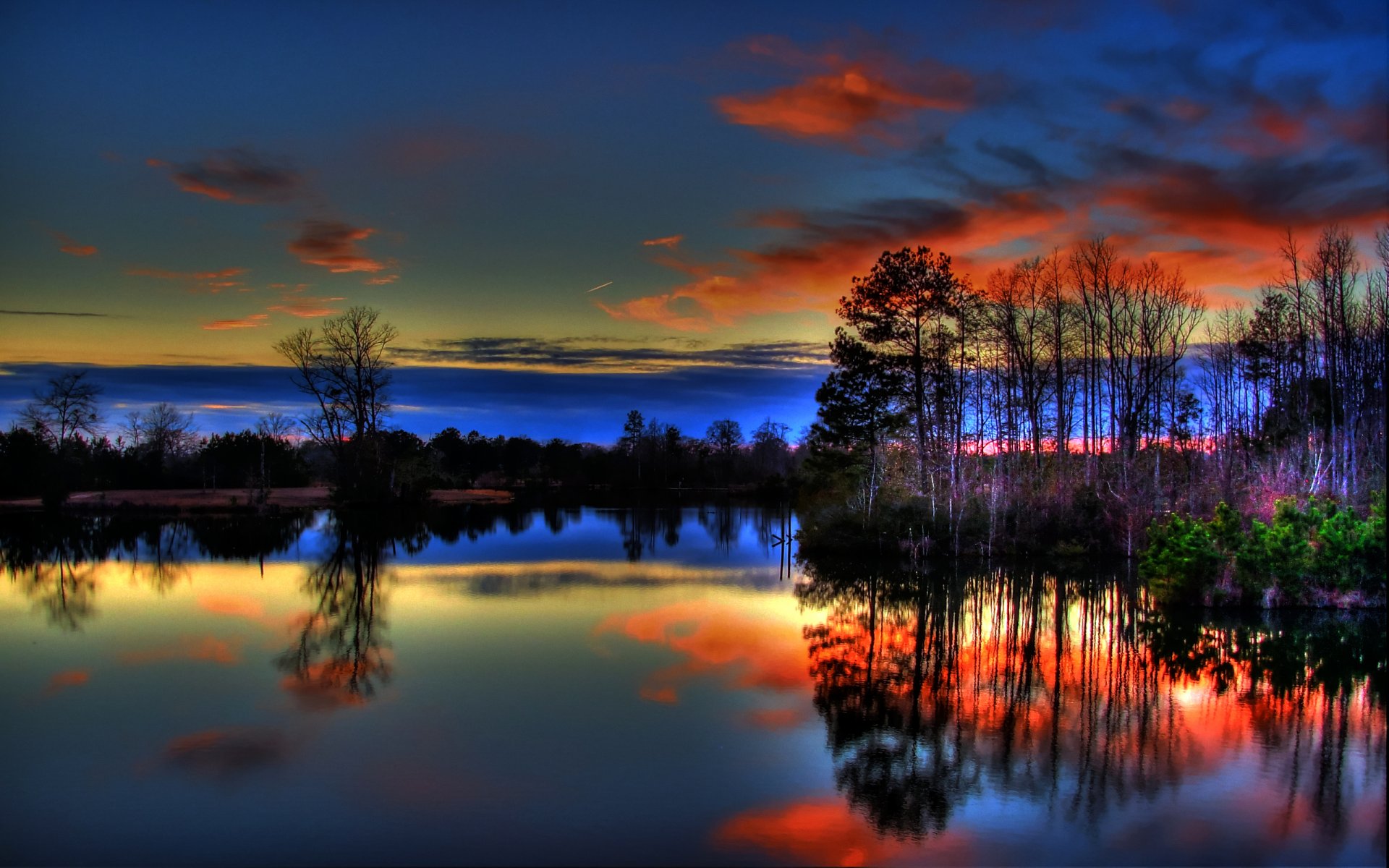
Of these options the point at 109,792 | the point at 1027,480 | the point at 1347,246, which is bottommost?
the point at 109,792

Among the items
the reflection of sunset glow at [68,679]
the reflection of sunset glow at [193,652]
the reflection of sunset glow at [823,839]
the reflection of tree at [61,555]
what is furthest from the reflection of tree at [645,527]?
the reflection of sunset glow at [823,839]

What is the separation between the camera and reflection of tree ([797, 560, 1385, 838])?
9.22 meters

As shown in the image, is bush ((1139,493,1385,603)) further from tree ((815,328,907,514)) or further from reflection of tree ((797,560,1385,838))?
tree ((815,328,907,514))

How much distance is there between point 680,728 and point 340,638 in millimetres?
8648

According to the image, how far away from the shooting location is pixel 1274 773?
9.57 meters

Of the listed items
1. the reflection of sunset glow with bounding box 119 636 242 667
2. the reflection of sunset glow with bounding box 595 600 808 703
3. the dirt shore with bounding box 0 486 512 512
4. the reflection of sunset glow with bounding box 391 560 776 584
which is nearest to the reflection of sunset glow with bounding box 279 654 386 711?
the reflection of sunset glow with bounding box 119 636 242 667

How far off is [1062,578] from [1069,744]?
1568 cm

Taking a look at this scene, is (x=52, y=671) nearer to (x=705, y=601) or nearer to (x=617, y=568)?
(x=705, y=601)

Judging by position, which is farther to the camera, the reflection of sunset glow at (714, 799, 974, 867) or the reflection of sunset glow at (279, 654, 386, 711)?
the reflection of sunset glow at (279, 654, 386, 711)

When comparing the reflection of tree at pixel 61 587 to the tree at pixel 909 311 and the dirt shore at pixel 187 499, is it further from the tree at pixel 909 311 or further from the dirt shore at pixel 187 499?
the tree at pixel 909 311

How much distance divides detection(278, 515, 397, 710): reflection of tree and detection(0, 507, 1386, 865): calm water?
0.32ft

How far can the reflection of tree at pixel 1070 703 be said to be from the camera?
922cm

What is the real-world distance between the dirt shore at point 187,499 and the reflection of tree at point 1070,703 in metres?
43.0

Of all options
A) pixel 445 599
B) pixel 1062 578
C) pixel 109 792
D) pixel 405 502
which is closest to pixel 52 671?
pixel 109 792
